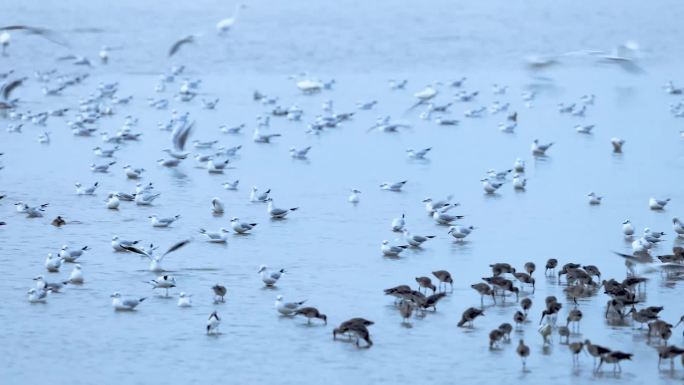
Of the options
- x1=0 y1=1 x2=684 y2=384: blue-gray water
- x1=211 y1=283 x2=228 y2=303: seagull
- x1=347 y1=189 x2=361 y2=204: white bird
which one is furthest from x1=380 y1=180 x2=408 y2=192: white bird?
x1=211 y1=283 x2=228 y2=303: seagull

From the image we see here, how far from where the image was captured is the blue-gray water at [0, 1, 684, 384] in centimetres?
1154

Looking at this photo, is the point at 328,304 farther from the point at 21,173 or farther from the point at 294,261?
the point at 21,173

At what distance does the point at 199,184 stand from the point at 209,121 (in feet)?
26.1

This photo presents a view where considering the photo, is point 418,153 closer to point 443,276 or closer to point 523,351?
point 443,276

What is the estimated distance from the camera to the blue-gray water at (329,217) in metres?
11.5

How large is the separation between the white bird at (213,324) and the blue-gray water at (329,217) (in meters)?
0.13

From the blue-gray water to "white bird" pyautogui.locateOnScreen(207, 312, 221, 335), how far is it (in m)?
0.13

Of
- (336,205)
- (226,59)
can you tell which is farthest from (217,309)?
(226,59)

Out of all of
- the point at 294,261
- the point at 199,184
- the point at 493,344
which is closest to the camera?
the point at 493,344

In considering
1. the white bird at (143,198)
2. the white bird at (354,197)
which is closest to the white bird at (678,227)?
the white bird at (354,197)

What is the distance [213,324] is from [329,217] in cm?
609

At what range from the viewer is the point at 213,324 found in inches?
483

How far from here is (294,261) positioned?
15.3 meters

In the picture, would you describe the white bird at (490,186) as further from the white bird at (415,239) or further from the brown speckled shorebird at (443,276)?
the brown speckled shorebird at (443,276)
